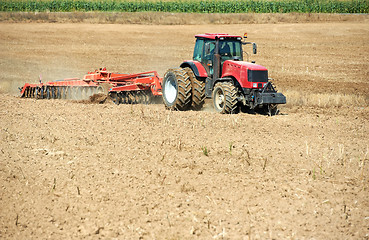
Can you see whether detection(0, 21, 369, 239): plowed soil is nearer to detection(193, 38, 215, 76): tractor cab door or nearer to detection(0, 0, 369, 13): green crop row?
detection(193, 38, 215, 76): tractor cab door

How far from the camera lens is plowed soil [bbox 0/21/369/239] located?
5.84m

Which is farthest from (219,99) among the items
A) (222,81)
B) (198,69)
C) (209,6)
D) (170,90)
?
(209,6)

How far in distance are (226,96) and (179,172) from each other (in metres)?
4.29

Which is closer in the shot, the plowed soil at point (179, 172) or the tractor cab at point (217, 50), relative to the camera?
the plowed soil at point (179, 172)

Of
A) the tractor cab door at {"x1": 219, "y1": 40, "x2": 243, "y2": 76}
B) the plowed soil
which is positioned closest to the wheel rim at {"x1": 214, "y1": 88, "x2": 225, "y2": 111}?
the plowed soil

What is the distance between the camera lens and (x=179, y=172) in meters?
7.39

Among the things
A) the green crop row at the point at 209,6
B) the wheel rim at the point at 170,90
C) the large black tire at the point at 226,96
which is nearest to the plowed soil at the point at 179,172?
the large black tire at the point at 226,96

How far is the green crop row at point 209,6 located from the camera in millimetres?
44688

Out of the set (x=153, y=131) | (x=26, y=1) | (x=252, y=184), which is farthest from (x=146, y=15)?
(x=252, y=184)

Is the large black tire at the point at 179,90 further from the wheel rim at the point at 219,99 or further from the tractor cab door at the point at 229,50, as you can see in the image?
the tractor cab door at the point at 229,50

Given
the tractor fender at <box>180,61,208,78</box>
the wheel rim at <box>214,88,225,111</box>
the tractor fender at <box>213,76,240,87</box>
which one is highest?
the tractor fender at <box>180,61,208,78</box>

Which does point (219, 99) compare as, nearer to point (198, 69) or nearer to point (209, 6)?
point (198, 69)

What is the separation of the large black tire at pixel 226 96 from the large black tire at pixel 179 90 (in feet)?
2.44

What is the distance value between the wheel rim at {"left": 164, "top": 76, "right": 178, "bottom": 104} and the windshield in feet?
5.22
